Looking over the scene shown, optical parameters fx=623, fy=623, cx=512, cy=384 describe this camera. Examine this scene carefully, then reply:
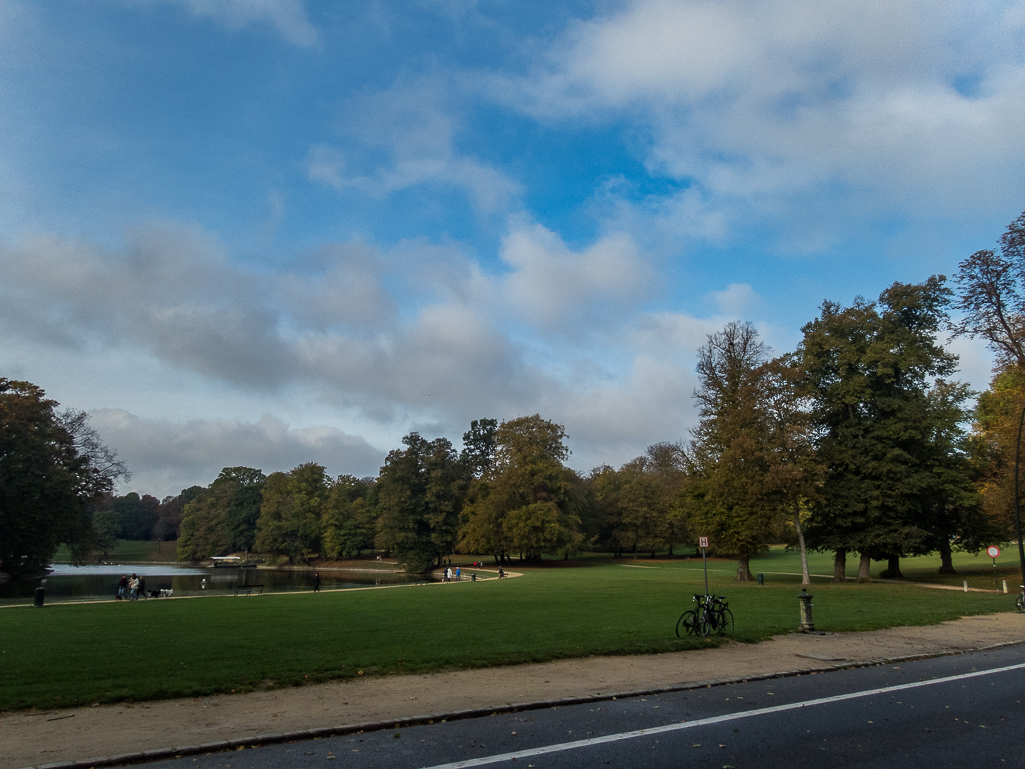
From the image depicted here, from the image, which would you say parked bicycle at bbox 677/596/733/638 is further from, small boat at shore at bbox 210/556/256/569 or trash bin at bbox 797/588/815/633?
small boat at shore at bbox 210/556/256/569

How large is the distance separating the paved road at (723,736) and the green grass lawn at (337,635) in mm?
3628

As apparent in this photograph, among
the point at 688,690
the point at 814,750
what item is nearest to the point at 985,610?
the point at 688,690

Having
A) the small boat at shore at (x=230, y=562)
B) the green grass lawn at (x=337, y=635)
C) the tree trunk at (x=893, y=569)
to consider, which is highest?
the green grass lawn at (x=337, y=635)

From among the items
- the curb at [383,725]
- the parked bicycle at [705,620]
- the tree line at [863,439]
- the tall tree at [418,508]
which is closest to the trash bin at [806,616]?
the parked bicycle at [705,620]

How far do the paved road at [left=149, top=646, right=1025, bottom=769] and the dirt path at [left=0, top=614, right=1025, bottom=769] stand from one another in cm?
74

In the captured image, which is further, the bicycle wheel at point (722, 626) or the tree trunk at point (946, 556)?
the tree trunk at point (946, 556)

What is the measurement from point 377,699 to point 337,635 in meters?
7.28

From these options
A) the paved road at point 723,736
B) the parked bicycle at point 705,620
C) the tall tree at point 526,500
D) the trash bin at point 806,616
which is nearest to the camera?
the paved road at point 723,736

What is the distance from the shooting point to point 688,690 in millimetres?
9391

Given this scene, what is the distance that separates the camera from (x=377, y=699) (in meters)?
8.73

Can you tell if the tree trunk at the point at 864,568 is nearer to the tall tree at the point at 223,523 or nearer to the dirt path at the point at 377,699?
the dirt path at the point at 377,699

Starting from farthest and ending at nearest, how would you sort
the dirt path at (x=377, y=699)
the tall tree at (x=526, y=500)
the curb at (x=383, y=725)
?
the tall tree at (x=526, y=500), the dirt path at (x=377, y=699), the curb at (x=383, y=725)

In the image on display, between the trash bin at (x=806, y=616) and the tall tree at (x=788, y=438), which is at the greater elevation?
the tall tree at (x=788, y=438)

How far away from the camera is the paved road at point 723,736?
20.1ft
